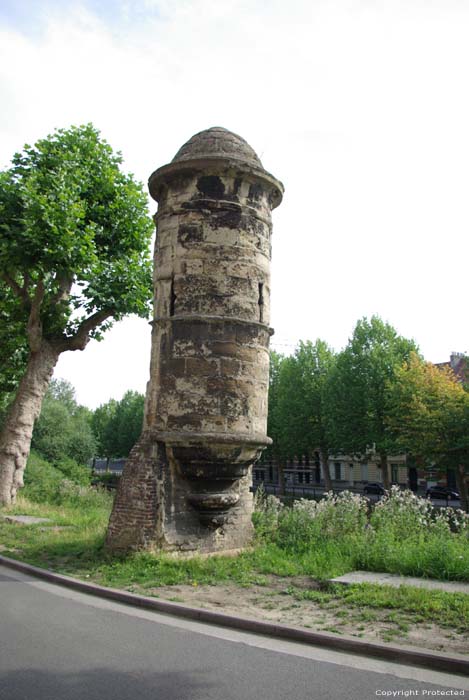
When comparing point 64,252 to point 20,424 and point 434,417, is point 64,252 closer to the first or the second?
point 20,424

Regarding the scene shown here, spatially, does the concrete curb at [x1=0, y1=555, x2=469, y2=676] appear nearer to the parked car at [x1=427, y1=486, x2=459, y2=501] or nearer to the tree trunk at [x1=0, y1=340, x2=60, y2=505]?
the tree trunk at [x1=0, y1=340, x2=60, y2=505]

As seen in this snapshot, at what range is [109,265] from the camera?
17.4 m

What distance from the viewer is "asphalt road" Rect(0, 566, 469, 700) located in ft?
15.3

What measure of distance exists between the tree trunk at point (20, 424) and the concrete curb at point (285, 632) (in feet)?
31.4

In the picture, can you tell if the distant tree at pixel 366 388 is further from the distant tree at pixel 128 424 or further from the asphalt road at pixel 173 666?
the distant tree at pixel 128 424

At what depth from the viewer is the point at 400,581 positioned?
7.88 m

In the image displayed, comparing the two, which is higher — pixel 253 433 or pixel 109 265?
pixel 109 265

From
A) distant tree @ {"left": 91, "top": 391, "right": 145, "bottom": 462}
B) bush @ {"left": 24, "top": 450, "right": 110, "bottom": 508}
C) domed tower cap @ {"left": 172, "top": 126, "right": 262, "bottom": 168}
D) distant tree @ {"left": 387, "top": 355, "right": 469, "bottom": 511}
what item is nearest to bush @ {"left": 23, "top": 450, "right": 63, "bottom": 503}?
bush @ {"left": 24, "top": 450, "right": 110, "bottom": 508}

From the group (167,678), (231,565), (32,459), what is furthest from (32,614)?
(32,459)

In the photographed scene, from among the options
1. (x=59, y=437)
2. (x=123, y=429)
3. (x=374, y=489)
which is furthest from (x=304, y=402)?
(x=123, y=429)

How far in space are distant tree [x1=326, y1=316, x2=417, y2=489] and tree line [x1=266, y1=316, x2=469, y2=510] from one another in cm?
6

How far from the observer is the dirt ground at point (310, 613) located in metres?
5.72

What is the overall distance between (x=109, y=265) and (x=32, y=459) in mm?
12458

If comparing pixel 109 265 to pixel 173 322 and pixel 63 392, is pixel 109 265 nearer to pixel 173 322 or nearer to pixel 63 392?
pixel 173 322
